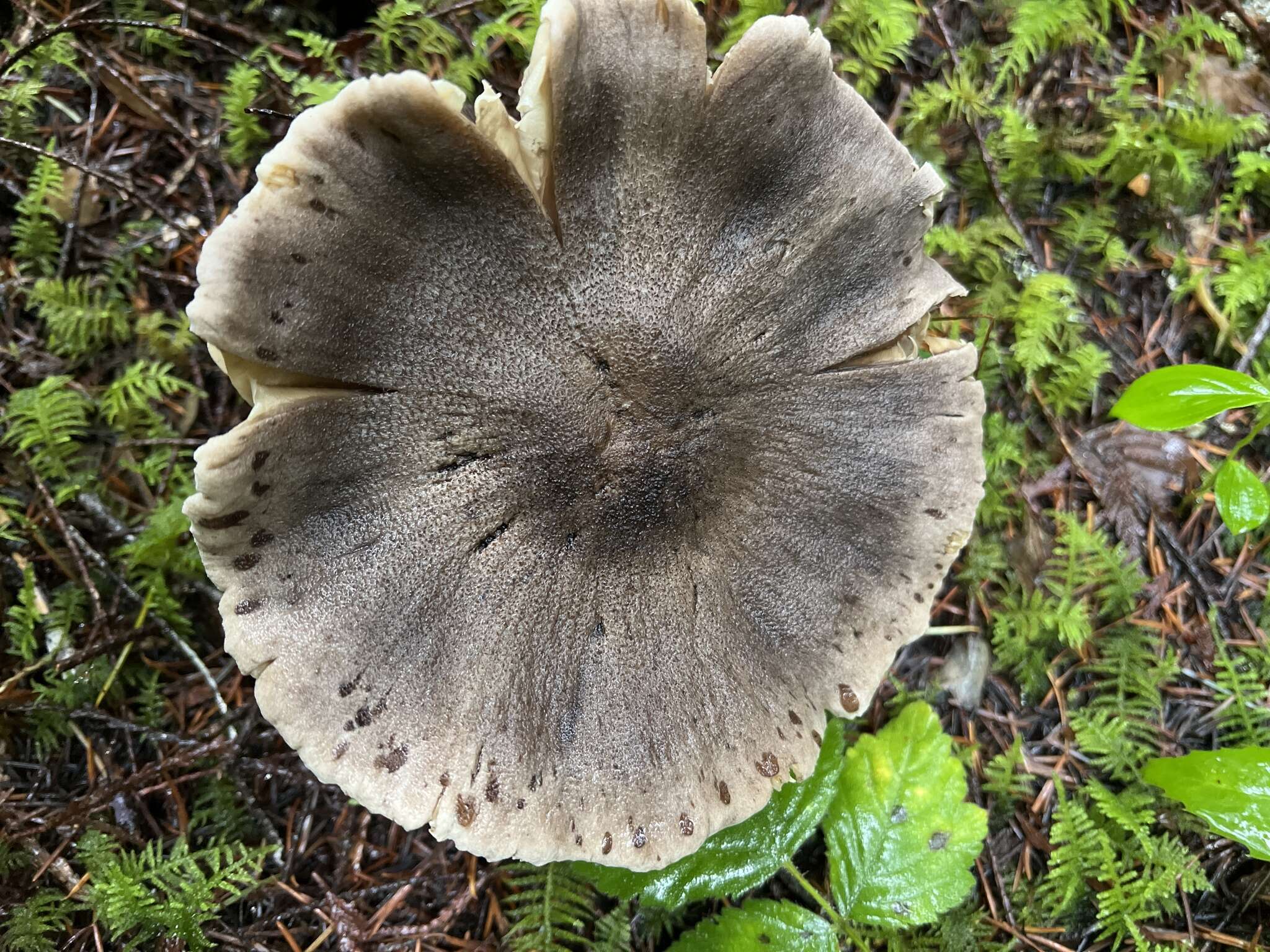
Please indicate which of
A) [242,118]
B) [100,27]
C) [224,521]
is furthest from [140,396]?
[100,27]

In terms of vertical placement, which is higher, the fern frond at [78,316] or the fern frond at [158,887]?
the fern frond at [78,316]

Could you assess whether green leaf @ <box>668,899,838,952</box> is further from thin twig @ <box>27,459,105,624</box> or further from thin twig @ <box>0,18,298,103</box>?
thin twig @ <box>0,18,298,103</box>

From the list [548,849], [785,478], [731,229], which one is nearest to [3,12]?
[731,229]

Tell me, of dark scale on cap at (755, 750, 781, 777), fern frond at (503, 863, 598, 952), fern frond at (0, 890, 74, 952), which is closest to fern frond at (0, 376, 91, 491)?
fern frond at (0, 890, 74, 952)

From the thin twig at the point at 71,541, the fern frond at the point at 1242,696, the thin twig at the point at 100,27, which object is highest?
the thin twig at the point at 100,27

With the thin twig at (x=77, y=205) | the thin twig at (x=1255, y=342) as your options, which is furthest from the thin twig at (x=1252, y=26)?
the thin twig at (x=77, y=205)

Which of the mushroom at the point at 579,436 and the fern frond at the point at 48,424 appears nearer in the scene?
the mushroom at the point at 579,436

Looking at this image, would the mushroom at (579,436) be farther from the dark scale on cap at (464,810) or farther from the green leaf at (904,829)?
the green leaf at (904,829)
